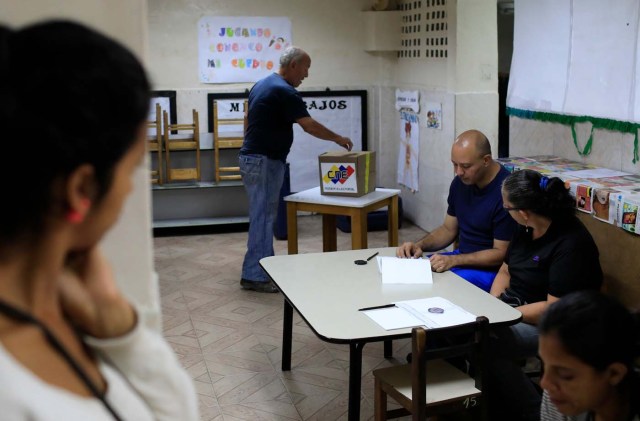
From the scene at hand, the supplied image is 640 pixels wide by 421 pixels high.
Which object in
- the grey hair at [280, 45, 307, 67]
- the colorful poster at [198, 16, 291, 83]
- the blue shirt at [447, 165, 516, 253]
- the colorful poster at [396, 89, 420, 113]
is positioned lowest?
the blue shirt at [447, 165, 516, 253]

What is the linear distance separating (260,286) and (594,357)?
3910 millimetres

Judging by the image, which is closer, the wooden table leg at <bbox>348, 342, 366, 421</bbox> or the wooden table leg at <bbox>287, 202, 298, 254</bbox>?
the wooden table leg at <bbox>348, 342, 366, 421</bbox>

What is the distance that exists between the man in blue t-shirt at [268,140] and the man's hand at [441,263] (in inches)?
77.6

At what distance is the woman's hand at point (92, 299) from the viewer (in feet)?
2.71

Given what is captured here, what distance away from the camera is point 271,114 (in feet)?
18.2

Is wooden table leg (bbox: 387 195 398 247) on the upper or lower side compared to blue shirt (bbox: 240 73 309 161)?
lower

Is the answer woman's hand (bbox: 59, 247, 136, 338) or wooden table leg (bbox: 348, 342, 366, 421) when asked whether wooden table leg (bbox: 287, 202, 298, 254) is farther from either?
woman's hand (bbox: 59, 247, 136, 338)

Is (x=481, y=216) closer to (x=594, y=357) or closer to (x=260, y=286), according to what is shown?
(x=260, y=286)

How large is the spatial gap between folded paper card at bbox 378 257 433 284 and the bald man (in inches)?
4.6

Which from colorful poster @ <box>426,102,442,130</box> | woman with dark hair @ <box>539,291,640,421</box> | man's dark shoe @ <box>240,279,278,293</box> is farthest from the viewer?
colorful poster @ <box>426,102,442,130</box>

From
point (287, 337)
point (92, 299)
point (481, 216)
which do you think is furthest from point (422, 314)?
point (92, 299)

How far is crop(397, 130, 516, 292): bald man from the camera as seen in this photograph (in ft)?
13.2

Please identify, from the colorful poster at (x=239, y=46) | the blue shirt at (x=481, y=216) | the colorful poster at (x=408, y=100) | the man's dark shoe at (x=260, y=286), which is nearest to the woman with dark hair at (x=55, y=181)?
the blue shirt at (x=481, y=216)

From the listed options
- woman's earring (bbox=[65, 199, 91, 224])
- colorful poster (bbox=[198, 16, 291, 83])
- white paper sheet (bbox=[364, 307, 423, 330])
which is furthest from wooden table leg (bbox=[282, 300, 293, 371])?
colorful poster (bbox=[198, 16, 291, 83])
